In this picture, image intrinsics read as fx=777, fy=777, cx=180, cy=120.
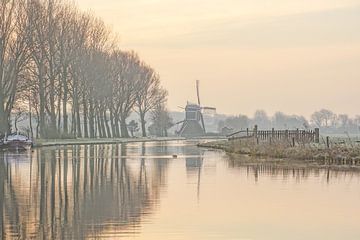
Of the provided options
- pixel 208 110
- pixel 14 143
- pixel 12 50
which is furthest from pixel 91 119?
pixel 208 110

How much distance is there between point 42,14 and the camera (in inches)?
2859

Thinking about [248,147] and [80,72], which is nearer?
[248,147]

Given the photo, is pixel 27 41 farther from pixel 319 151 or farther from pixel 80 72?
pixel 319 151

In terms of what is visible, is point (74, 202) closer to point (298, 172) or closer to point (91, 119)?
point (298, 172)

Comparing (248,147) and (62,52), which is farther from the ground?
(62,52)

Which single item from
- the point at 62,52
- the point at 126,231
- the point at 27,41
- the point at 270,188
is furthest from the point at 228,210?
the point at 62,52

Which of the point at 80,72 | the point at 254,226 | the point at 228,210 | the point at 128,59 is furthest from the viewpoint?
the point at 128,59

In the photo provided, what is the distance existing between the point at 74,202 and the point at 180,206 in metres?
2.75

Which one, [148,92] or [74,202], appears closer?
[74,202]

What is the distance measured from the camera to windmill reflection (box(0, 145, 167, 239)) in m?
14.1

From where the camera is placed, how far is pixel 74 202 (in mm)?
19094

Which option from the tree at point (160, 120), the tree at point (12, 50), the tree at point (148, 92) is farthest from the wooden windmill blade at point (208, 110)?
the tree at point (12, 50)

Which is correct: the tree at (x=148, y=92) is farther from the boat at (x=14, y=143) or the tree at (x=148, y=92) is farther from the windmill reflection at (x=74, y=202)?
the windmill reflection at (x=74, y=202)

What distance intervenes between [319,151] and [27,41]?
114 feet
